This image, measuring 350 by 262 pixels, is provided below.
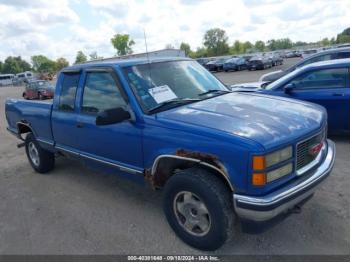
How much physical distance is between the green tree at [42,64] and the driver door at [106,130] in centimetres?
11419

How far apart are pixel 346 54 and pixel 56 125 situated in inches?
325

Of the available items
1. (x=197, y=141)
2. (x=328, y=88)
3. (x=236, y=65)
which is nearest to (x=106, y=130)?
(x=197, y=141)

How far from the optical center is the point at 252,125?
305 cm

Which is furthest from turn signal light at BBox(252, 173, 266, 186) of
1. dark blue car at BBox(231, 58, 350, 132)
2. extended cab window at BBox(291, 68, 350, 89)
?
extended cab window at BBox(291, 68, 350, 89)

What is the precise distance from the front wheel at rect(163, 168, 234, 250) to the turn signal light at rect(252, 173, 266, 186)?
35 cm

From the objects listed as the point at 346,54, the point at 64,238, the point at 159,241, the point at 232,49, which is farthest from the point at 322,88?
the point at 232,49

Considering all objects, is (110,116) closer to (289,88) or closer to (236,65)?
(289,88)

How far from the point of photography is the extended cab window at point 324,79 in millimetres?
6297

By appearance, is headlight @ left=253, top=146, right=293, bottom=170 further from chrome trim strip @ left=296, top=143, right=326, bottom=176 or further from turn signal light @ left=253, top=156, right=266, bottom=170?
chrome trim strip @ left=296, top=143, right=326, bottom=176

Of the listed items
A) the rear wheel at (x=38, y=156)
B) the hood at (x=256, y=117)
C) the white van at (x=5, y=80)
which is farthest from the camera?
the white van at (x=5, y=80)

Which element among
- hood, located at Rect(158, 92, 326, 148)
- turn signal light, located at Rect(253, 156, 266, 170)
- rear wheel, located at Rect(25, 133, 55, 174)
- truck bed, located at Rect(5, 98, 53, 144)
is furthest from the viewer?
rear wheel, located at Rect(25, 133, 55, 174)

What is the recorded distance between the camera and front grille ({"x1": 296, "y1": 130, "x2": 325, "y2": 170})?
3127mm

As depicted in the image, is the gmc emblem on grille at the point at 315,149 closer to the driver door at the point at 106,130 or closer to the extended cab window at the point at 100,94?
the driver door at the point at 106,130

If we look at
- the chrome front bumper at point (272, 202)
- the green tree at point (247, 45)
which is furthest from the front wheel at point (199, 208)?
the green tree at point (247, 45)
